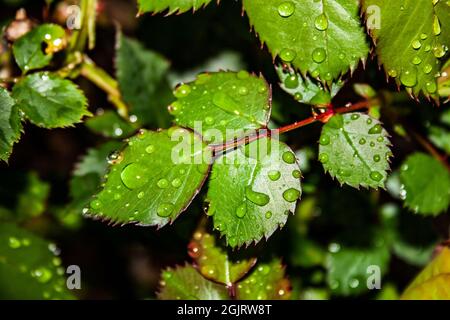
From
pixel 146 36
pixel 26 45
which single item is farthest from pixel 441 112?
pixel 26 45

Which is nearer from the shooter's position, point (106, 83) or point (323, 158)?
point (323, 158)

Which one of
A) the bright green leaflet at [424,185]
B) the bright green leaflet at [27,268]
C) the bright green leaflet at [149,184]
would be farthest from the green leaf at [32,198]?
the bright green leaflet at [424,185]

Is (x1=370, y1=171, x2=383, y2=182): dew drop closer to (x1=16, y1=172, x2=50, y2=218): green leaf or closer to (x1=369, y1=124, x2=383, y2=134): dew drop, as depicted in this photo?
(x1=369, y1=124, x2=383, y2=134): dew drop

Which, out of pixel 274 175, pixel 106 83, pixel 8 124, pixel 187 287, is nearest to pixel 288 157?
pixel 274 175

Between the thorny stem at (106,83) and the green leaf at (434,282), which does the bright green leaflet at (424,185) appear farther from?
the thorny stem at (106,83)

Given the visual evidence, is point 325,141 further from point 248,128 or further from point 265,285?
point 265,285
